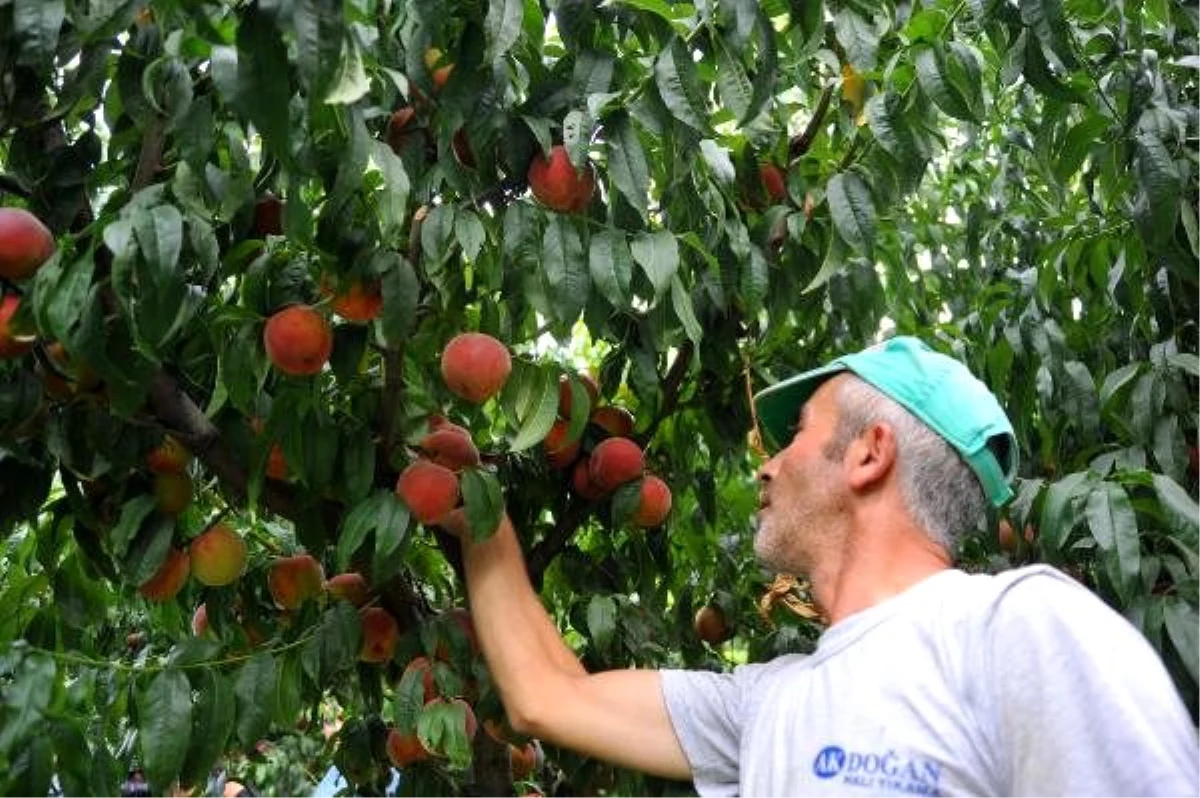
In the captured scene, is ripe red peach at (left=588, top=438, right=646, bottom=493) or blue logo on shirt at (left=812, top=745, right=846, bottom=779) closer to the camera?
blue logo on shirt at (left=812, top=745, right=846, bottom=779)

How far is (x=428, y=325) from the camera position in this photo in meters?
1.97

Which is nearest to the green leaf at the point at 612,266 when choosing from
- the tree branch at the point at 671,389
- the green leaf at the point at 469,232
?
the green leaf at the point at 469,232

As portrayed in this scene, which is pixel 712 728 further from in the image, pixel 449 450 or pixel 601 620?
pixel 449 450

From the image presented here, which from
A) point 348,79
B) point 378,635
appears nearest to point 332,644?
point 378,635

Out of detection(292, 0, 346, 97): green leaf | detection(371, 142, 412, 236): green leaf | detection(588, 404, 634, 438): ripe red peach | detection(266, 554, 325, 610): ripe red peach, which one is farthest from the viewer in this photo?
detection(588, 404, 634, 438): ripe red peach

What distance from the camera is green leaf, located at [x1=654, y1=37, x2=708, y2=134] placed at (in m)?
1.61

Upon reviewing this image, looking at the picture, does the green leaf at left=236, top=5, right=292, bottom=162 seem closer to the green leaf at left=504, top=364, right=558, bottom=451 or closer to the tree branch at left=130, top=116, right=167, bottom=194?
the tree branch at left=130, top=116, right=167, bottom=194

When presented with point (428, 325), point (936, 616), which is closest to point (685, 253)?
A: point (428, 325)

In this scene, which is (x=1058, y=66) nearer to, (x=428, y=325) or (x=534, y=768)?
(x=428, y=325)

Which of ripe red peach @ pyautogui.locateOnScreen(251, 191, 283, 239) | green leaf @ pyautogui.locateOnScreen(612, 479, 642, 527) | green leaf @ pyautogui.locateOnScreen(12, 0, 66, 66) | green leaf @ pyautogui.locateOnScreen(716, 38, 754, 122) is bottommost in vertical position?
green leaf @ pyautogui.locateOnScreen(612, 479, 642, 527)

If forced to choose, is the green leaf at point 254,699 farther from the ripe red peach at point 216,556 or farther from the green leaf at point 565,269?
the green leaf at point 565,269

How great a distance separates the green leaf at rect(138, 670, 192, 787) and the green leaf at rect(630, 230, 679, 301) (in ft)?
2.24

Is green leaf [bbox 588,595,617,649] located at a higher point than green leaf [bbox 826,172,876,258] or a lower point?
lower

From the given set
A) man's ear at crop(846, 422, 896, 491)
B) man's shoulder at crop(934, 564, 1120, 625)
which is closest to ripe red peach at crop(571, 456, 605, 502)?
man's ear at crop(846, 422, 896, 491)
